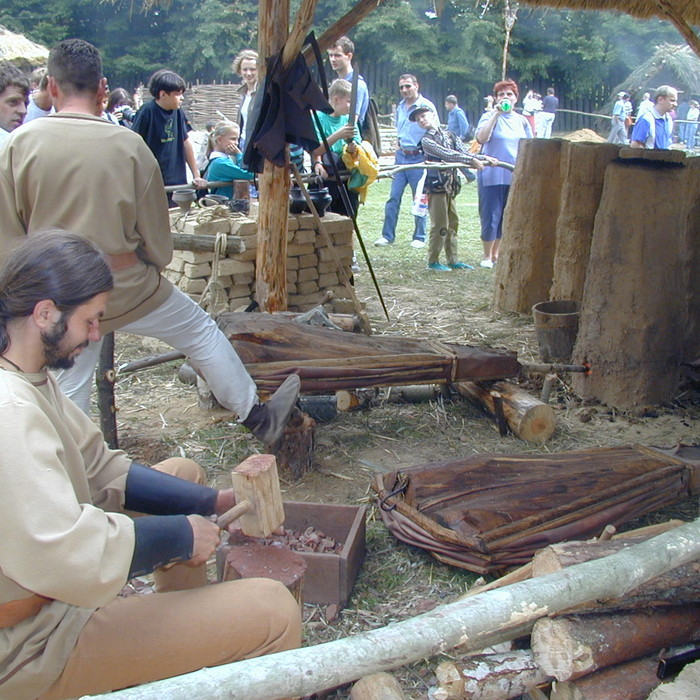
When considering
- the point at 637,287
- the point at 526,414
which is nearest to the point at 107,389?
the point at 526,414

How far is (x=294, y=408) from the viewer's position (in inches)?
160

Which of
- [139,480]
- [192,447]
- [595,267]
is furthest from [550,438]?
[139,480]

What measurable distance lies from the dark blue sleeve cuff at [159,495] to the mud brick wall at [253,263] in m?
3.74

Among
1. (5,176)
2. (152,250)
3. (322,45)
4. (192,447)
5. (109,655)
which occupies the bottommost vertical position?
(192,447)

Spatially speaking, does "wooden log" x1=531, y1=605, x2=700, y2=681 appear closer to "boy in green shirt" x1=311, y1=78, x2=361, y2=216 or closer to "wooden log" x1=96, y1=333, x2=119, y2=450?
"wooden log" x1=96, y1=333, x2=119, y2=450

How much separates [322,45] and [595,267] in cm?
259

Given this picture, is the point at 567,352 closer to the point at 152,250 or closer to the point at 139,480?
the point at 152,250

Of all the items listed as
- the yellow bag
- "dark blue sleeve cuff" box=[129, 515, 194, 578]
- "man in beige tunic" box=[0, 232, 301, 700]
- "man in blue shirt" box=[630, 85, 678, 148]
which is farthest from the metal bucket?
"man in blue shirt" box=[630, 85, 678, 148]

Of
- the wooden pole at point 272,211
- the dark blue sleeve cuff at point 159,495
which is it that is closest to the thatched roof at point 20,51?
the wooden pole at point 272,211

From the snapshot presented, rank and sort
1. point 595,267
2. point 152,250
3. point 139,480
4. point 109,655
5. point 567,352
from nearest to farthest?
1. point 109,655
2. point 139,480
3. point 152,250
4. point 595,267
5. point 567,352

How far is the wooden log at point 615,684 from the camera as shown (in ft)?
6.91

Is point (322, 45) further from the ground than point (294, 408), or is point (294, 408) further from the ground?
point (322, 45)

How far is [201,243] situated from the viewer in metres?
5.63

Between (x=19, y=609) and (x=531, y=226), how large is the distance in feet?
20.0
